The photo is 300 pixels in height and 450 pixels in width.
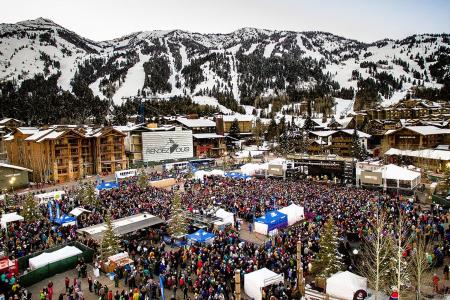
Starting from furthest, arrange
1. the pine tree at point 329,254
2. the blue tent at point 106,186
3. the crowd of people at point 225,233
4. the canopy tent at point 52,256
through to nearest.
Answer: the blue tent at point 106,186 < the canopy tent at point 52,256 < the crowd of people at point 225,233 < the pine tree at point 329,254

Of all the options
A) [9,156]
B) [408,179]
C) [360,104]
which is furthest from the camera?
[360,104]

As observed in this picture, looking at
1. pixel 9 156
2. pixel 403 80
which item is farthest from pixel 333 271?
pixel 403 80

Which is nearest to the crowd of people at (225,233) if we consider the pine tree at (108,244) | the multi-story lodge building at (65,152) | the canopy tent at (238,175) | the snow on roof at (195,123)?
the pine tree at (108,244)

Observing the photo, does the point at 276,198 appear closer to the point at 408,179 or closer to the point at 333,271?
the point at 408,179

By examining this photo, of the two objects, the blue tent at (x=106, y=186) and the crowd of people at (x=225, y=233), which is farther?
the blue tent at (x=106, y=186)

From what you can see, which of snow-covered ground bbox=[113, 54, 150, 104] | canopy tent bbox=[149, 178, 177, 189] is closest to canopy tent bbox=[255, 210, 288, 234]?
canopy tent bbox=[149, 178, 177, 189]

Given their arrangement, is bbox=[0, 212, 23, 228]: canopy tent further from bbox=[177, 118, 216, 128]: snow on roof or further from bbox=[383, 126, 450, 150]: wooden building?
bbox=[383, 126, 450, 150]: wooden building

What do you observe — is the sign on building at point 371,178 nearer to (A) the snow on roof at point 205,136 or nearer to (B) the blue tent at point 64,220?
(B) the blue tent at point 64,220
